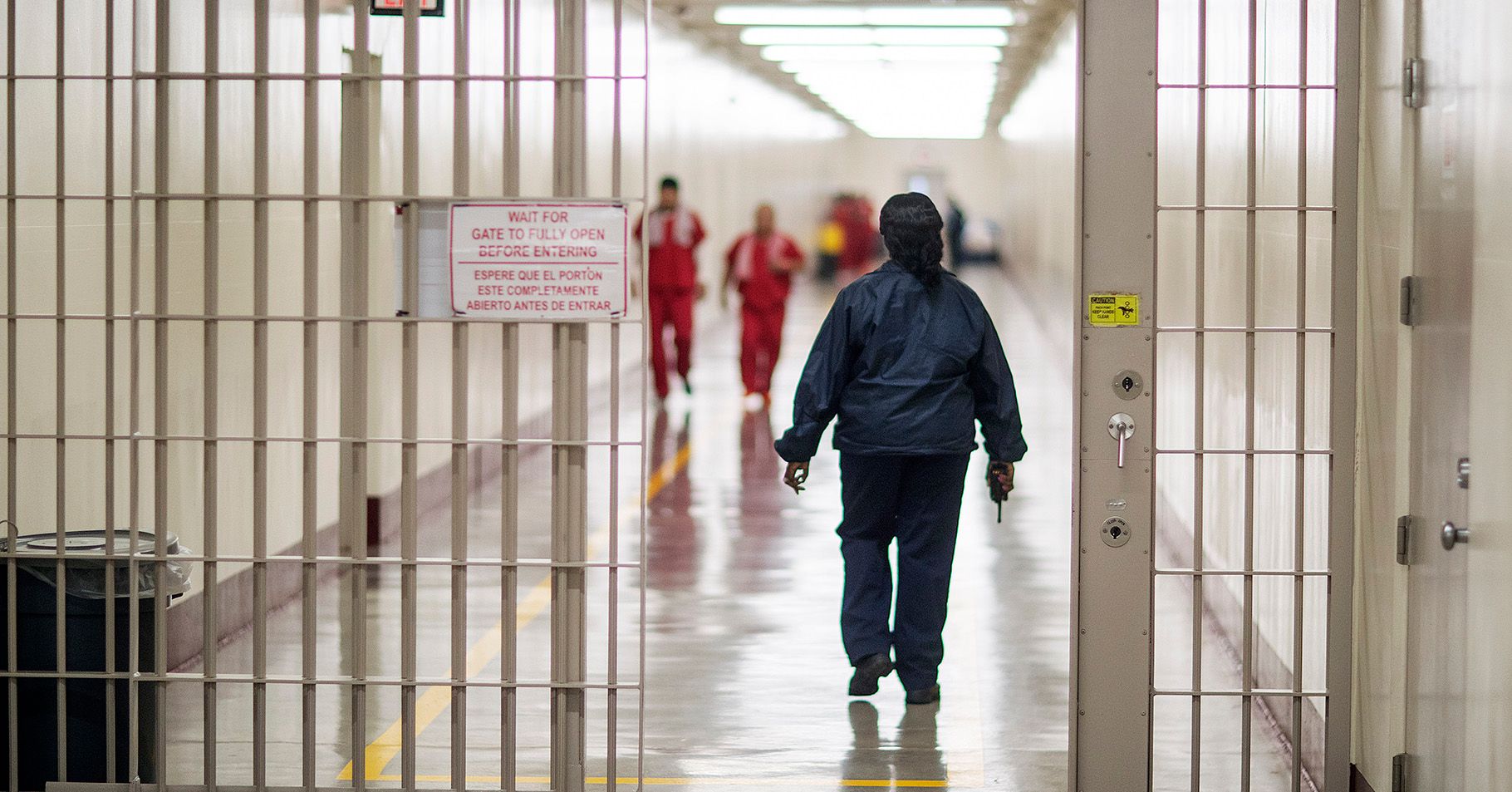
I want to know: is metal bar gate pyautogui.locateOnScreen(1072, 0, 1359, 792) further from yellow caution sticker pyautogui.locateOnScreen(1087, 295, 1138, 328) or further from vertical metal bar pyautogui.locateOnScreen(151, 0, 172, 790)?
vertical metal bar pyautogui.locateOnScreen(151, 0, 172, 790)

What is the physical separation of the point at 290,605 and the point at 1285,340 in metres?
4.63

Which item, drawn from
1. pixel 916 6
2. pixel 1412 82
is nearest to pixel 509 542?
pixel 1412 82

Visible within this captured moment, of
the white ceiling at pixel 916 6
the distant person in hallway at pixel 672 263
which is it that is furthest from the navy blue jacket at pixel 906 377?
the white ceiling at pixel 916 6

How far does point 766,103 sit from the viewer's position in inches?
1238

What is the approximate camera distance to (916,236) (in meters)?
5.92

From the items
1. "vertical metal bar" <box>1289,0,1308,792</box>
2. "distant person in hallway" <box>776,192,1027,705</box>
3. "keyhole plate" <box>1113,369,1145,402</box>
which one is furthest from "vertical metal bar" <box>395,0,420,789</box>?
"vertical metal bar" <box>1289,0,1308,792</box>

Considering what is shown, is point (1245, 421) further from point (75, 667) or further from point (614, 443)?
point (75, 667)

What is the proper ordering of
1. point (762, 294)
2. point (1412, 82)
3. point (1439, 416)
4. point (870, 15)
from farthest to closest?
point (870, 15), point (762, 294), point (1412, 82), point (1439, 416)

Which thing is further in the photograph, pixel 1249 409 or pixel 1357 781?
pixel 1357 781

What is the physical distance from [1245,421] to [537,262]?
2.21 meters

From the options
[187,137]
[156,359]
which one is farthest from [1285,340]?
[187,137]

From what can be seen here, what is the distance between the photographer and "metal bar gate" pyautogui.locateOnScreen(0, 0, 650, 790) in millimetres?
4578

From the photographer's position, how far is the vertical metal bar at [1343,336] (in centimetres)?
461

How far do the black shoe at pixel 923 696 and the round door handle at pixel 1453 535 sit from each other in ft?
8.25
